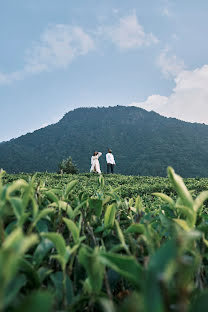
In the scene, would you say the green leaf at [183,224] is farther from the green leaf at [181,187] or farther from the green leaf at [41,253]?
the green leaf at [41,253]

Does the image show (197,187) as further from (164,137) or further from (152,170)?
(164,137)

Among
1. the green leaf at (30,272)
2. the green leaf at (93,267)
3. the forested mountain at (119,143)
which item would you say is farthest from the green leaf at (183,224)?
A: the forested mountain at (119,143)

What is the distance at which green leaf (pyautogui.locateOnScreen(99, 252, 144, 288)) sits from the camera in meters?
0.40

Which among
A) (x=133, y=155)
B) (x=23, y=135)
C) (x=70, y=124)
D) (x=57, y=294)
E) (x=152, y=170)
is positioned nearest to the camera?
(x=57, y=294)

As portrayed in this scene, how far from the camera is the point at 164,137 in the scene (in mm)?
79750

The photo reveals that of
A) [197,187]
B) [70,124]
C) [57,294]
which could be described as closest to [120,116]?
[70,124]

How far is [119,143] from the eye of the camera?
86000mm

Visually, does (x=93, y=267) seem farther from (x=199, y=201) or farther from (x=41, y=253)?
(x=199, y=201)

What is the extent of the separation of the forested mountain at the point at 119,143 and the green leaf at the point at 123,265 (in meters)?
53.3

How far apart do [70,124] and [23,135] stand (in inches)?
768

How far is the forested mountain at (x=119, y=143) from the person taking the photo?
2496 inches

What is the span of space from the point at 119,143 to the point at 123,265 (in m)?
85.9

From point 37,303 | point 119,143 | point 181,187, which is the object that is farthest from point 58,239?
point 119,143

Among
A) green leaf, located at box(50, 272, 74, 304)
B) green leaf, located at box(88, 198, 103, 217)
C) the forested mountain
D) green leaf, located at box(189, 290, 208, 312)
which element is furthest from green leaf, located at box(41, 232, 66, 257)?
the forested mountain
